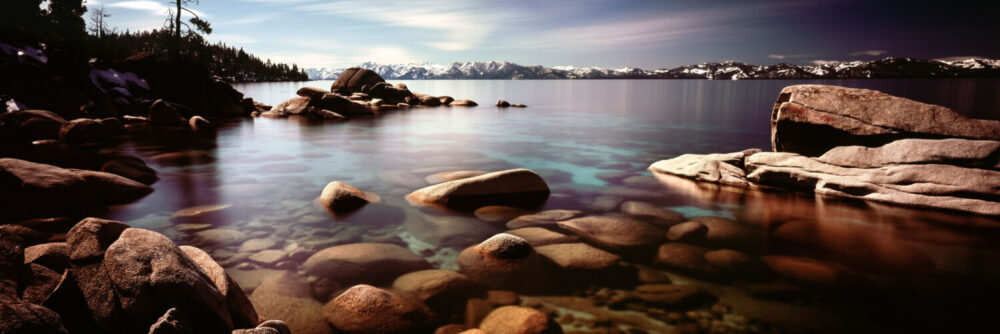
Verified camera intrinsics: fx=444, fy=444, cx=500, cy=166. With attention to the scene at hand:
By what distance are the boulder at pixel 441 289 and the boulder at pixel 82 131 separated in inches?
710

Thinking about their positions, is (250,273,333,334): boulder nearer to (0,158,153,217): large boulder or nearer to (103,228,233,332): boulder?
(103,228,233,332): boulder

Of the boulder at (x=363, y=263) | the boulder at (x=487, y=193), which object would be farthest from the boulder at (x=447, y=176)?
the boulder at (x=363, y=263)

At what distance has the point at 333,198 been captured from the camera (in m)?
8.78

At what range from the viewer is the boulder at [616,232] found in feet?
22.3

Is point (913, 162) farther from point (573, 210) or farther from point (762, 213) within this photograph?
point (573, 210)

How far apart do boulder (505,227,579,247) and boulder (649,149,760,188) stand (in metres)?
5.75

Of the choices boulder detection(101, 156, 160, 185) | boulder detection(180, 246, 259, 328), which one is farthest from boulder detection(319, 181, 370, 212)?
boulder detection(101, 156, 160, 185)

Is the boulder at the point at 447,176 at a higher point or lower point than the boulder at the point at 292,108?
lower

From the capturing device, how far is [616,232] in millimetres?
7332

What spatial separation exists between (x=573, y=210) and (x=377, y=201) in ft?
13.4

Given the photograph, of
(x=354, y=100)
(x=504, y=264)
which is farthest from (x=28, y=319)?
(x=354, y=100)

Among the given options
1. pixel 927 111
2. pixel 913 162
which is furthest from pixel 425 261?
pixel 927 111

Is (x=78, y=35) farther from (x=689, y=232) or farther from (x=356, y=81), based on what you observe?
(x=689, y=232)

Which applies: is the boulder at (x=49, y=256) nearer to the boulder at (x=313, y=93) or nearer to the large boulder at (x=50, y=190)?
the large boulder at (x=50, y=190)
